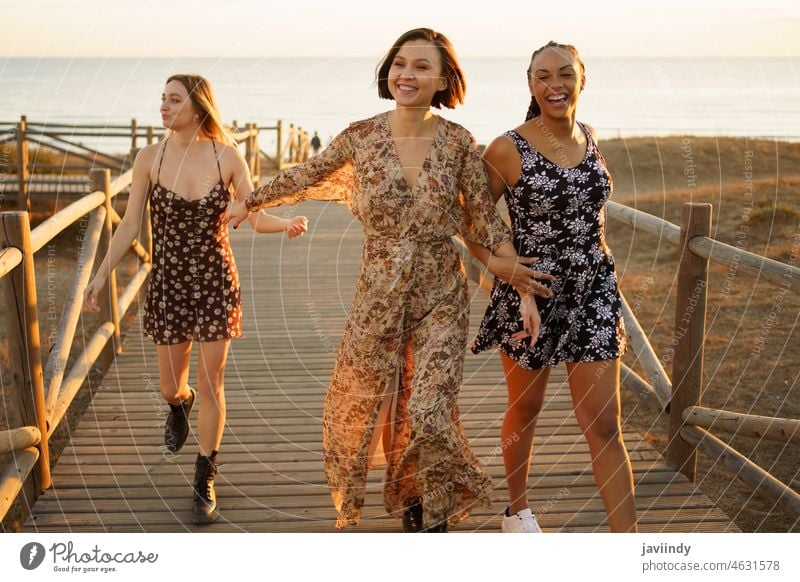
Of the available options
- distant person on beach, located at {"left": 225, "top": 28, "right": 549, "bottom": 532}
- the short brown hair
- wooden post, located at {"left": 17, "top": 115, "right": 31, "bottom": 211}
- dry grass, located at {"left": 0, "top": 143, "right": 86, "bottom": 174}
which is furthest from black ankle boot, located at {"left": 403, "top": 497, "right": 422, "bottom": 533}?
wooden post, located at {"left": 17, "top": 115, "right": 31, "bottom": 211}

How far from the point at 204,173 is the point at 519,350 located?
4.20 ft

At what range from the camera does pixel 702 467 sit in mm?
5227

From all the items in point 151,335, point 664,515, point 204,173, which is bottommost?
point 664,515

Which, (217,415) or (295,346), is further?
(295,346)

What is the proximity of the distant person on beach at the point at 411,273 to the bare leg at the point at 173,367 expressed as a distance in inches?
28.6

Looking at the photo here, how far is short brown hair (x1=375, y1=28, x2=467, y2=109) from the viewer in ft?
9.56

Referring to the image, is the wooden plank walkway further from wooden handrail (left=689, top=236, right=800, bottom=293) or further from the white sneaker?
wooden handrail (left=689, top=236, right=800, bottom=293)

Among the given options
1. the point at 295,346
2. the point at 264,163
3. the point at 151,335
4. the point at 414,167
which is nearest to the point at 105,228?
the point at 295,346

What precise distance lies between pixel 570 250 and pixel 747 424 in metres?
1.03

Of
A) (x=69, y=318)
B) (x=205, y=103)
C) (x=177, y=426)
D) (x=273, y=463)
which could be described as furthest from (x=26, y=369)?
(x=205, y=103)

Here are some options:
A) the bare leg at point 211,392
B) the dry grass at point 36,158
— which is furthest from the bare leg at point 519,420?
the dry grass at point 36,158

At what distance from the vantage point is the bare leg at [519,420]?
10.4 feet

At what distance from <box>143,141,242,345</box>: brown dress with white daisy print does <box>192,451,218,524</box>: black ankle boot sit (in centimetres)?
46
